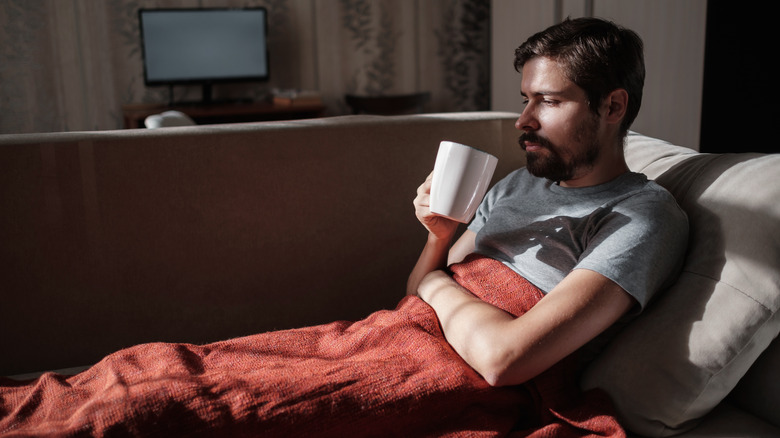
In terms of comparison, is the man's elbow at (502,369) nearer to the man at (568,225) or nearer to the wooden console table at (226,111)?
the man at (568,225)

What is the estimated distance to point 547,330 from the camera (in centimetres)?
91

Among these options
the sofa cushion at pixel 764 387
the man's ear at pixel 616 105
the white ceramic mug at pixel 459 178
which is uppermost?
the man's ear at pixel 616 105

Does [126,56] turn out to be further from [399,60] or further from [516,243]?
[516,243]

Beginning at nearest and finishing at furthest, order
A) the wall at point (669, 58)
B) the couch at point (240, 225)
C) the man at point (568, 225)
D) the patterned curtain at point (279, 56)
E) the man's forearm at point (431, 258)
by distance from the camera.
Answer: the man at point (568, 225)
the couch at point (240, 225)
the man's forearm at point (431, 258)
the wall at point (669, 58)
the patterned curtain at point (279, 56)

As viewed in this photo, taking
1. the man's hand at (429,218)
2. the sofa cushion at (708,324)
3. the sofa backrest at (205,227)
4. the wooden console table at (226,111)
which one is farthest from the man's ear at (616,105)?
the wooden console table at (226,111)

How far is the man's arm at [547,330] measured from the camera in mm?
914

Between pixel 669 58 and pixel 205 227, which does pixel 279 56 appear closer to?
pixel 669 58

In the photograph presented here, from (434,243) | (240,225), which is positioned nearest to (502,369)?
(434,243)

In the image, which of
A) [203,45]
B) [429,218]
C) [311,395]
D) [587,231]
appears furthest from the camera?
[203,45]

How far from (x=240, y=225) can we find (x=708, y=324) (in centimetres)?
97

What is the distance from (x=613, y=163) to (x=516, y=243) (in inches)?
9.3

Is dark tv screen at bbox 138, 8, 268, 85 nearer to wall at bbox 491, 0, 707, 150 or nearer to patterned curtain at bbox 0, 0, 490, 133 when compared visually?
patterned curtain at bbox 0, 0, 490, 133

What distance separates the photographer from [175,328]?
143 centimetres

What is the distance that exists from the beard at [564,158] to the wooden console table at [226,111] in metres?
2.93
